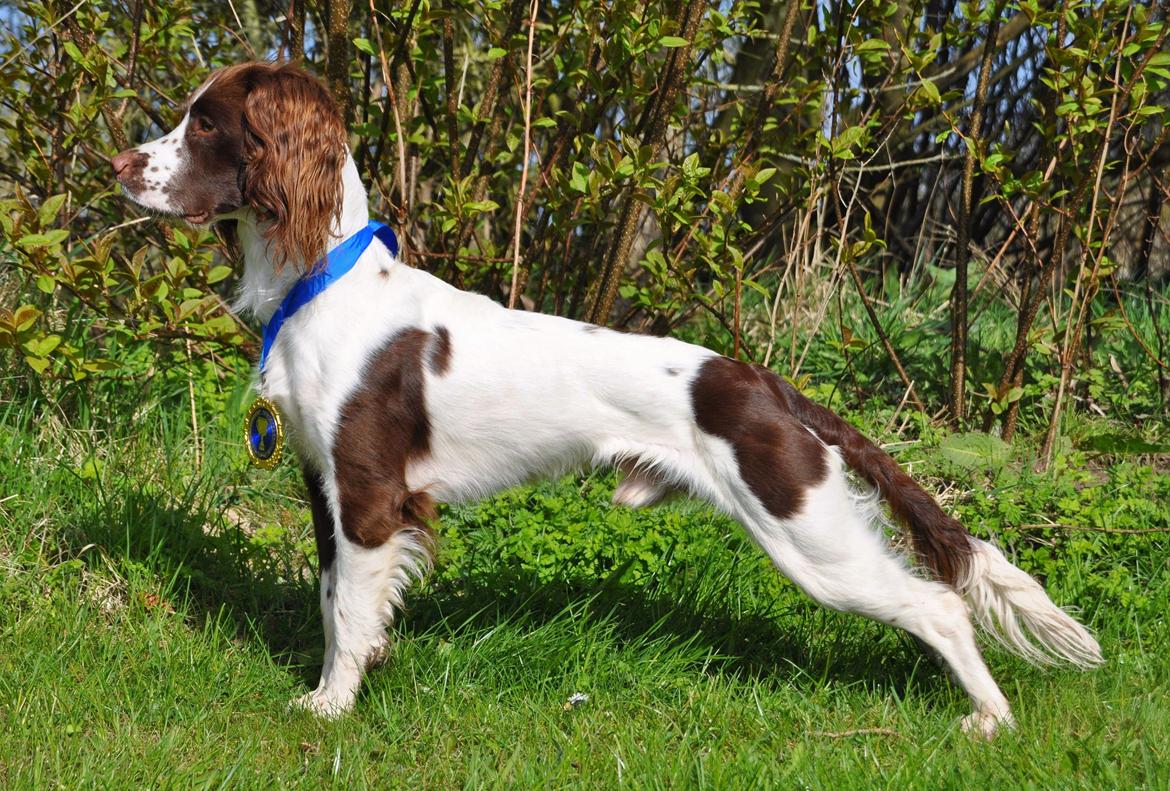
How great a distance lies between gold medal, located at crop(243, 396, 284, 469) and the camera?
299cm

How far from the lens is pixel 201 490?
4117mm

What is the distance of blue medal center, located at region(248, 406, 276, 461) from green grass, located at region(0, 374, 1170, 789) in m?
0.53

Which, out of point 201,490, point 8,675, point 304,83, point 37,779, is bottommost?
point 201,490

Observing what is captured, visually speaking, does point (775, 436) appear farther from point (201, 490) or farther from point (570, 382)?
point (201, 490)

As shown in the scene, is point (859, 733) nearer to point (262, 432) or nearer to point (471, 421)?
point (471, 421)

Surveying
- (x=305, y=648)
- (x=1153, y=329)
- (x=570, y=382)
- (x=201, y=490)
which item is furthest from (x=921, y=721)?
(x=1153, y=329)

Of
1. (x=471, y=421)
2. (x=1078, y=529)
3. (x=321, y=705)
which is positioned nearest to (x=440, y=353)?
(x=471, y=421)

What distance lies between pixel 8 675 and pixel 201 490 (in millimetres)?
1260

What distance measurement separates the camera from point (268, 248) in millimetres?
2955

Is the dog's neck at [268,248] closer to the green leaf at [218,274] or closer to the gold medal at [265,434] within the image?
the gold medal at [265,434]

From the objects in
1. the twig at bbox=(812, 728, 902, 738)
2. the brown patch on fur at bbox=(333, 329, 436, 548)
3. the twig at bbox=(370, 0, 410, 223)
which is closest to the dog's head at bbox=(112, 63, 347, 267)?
the brown patch on fur at bbox=(333, 329, 436, 548)

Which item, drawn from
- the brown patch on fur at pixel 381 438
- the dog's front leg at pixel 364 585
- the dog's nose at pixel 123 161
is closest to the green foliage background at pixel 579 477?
the dog's front leg at pixel 364 585

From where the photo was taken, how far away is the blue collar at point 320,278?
290cm

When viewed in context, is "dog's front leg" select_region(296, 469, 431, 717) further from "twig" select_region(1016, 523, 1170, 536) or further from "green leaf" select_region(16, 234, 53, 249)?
"twig" select_region(1016, 523, 1170, 536)
